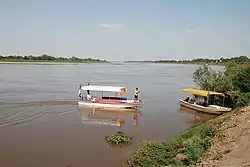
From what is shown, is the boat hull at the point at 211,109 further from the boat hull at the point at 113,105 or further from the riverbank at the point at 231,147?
the riverbank at the point at 231,147

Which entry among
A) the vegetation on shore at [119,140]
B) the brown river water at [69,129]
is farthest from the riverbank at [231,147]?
the vegetation on shore at [119,140]

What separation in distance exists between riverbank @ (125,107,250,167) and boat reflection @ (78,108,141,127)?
35.4 ft

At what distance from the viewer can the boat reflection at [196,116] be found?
24.6 m

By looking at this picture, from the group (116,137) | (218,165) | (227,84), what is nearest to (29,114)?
(116,137)

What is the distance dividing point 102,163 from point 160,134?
6689 millimetres

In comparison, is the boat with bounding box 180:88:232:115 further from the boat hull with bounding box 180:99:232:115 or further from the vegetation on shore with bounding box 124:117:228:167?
the vegetation on shore with bounding box 124:117:228:167

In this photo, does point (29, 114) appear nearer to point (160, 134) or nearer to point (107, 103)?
point (107, 103)

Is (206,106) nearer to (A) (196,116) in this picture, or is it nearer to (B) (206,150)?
(A) (196,116)

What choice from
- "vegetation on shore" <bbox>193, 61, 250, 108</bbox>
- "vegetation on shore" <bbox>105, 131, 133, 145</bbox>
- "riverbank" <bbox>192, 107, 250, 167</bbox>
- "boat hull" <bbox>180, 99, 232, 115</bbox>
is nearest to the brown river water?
"vegetation on shore" <bbox>105, 131, 133, 145</bbox>

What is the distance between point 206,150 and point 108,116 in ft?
52.5

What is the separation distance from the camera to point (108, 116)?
25.9 meters

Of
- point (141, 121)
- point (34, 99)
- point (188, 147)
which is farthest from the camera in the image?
point (34, 99)

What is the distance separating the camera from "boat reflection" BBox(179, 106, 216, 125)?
24584 millimetres

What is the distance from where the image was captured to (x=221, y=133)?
11797 millimetres
